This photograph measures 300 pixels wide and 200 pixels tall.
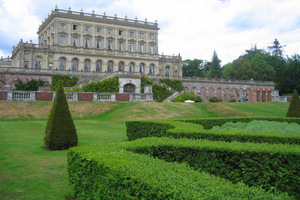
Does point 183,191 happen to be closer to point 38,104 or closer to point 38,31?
point 38,104

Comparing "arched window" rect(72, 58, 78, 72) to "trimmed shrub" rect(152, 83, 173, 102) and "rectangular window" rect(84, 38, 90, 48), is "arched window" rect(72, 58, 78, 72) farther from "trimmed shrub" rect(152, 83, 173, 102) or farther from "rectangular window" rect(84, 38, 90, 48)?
"trimmed shrub" rect(152, 83, 173, 102)

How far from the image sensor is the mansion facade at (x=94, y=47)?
184 feet

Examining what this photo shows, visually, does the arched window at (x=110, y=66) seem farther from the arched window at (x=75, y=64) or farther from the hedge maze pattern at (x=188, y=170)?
the hedge maze pattern at (x=188, y=170)

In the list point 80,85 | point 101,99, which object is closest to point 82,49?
point 80,85

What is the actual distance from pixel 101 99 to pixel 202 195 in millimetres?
32435

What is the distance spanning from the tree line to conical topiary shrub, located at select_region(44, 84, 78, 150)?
6469cm

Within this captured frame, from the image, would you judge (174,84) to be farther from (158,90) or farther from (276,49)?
(276,49)

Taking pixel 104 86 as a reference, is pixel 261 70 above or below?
above

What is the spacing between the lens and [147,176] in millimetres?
4328

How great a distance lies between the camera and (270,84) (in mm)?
69375

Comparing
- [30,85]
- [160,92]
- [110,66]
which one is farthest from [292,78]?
[30,85]

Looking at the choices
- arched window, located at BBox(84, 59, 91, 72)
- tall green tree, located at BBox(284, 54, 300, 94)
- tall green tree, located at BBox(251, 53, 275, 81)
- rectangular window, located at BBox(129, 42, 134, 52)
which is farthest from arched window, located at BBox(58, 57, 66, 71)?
tall green tree, located at BBox(284, 54, 300, 94)

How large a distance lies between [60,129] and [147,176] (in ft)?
29.9

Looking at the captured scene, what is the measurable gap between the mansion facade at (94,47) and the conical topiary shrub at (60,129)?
42516 millimetres
